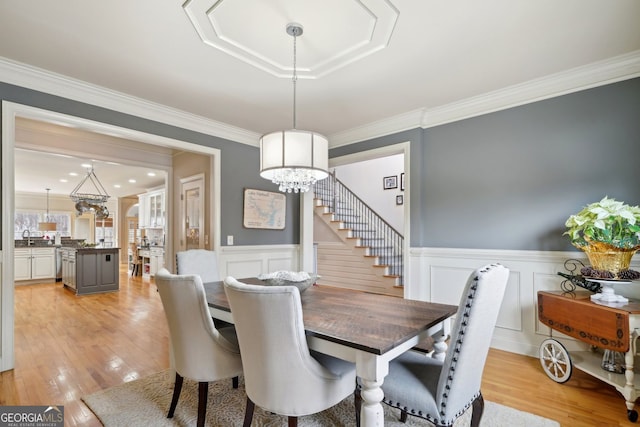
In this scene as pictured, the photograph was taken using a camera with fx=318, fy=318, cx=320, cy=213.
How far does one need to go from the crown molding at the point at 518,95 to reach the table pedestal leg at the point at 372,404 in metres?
2.90

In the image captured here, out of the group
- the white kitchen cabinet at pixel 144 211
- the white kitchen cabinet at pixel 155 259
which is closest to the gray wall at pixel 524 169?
the white kitchen cabinet at pixel 155 259

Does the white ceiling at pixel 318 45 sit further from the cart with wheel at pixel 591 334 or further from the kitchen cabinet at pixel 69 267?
the kitchen cabinet at pixel 69 267

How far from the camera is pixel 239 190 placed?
164 inches

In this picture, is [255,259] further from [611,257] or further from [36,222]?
[36,222]

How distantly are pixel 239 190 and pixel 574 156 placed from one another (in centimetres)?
354

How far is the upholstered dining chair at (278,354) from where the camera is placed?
1376mm

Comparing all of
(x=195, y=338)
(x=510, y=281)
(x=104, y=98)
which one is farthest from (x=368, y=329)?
(x=104, y=98)

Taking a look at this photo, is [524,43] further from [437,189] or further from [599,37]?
[437,189]

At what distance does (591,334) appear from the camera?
6.93 feet

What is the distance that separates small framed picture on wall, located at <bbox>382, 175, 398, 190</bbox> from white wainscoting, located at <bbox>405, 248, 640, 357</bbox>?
392cm

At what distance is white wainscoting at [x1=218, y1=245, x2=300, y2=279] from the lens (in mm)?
3954

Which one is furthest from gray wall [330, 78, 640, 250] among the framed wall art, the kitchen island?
the kitchen island

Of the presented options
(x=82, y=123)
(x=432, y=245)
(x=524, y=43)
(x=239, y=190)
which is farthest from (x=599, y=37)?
(x=82, y=123)

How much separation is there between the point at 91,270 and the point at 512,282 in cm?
694
